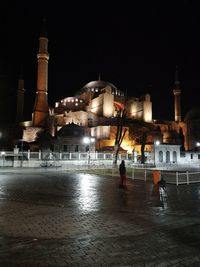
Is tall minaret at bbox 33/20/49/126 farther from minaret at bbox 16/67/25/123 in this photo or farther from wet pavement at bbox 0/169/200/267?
wet pavement at bbox 0/169/200/267

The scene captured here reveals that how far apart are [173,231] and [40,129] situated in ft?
153

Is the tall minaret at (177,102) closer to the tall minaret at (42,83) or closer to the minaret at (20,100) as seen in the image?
the tall minaret at (42,83)

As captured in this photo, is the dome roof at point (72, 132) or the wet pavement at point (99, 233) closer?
the wet pavement at point (99, 233)

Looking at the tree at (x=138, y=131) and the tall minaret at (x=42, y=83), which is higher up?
the tall minaret at (x=42, y=83)

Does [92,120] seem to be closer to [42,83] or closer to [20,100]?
[42,83]

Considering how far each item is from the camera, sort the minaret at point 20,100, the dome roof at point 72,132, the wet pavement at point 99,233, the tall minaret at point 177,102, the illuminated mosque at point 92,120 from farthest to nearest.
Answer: the tall minaret at point 177,102, the minaret at point 20,100, the illuminated mosque at point 92,120, the dome roof at point 72,132, the wet pavement at point 99,233

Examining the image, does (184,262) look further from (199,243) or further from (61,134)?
(61,134)

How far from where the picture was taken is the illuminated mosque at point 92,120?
40594 millimetres

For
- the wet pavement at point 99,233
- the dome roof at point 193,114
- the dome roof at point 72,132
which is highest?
the dome roof at point 193,114

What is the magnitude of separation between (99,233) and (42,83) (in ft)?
162

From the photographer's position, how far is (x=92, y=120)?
52031mm

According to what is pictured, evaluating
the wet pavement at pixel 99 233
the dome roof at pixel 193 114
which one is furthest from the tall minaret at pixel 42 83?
the wet pavement at pixel 99 233

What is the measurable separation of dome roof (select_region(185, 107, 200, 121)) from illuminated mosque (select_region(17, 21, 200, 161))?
2.34 metres

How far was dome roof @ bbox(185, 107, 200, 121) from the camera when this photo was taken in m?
64.7
